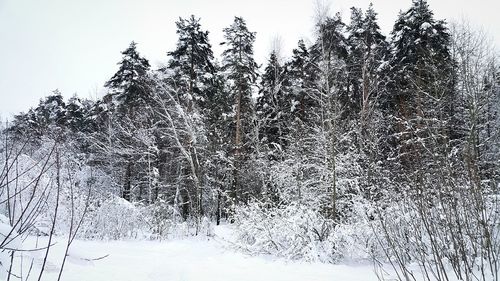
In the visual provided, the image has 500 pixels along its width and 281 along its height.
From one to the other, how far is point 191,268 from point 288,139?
848 centimetres

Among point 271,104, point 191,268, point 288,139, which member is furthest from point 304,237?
point 271,104

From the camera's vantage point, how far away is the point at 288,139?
13594mm

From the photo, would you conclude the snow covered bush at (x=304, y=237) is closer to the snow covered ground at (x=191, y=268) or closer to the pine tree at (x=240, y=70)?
the snow covered ground at (x=191, y=268)

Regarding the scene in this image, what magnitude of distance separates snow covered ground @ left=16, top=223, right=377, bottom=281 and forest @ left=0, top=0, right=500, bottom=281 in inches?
23.6

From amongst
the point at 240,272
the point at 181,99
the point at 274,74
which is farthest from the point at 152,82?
the point at 240,272

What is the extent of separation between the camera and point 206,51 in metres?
20.1

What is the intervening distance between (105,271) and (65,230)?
23.2 ft

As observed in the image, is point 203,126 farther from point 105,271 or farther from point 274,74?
point 105,271

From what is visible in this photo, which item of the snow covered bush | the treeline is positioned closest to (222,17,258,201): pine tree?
the treeline

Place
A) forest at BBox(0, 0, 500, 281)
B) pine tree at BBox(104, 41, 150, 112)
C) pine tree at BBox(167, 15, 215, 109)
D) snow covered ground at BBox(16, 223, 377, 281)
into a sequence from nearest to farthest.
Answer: snow covered ground at BBox(16, 223, 377, 281)
forest at BBox(0, 0, 500, 281)
pine tree at BBox(167, 15, 215, 109)
pine tree at BBox(104, 41, 150, 112)

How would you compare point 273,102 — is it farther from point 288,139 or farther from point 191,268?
point 191,268

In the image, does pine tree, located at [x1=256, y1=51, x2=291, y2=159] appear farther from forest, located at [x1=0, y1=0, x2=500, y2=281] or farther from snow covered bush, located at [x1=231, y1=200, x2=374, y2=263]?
snow covered bush, located at [x1=231, y1=200, x2=374, y2=263]

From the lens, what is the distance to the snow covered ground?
15.6ft

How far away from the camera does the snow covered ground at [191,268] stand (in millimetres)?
4762
